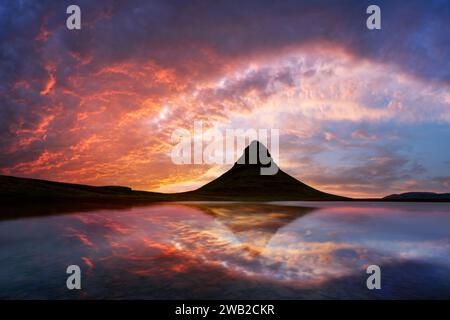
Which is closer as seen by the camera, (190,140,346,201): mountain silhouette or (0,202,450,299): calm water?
(0,202,450,299): calm water

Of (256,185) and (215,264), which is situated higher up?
(215,264)

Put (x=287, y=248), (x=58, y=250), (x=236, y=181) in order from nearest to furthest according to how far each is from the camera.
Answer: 1. (x=58, y=250)
2. (x=287, y=248)
3. (x=236, y=181)

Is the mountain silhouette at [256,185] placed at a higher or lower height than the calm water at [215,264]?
lower

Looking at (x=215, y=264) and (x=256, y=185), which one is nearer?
(x=215, y=264)

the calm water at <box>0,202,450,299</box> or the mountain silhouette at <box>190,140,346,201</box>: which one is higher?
the calm water at <box>0,202,450,299</box>

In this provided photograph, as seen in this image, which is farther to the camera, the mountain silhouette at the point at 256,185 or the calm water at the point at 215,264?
the mountain silhouette at the point at 256,185

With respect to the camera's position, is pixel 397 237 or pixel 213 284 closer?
pixel 213 284
